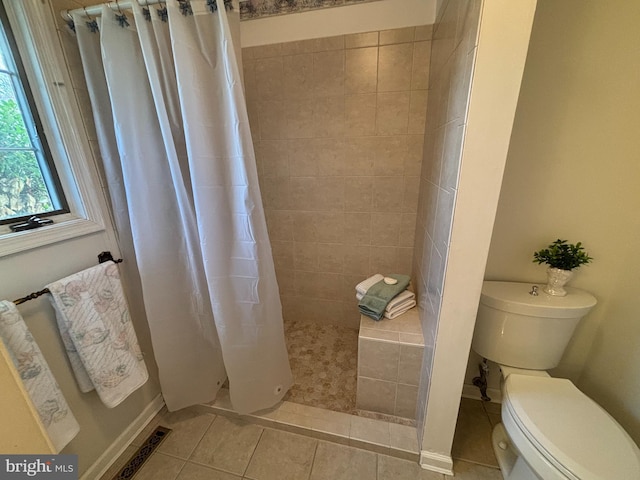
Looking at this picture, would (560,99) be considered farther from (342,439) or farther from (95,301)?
(95,301)

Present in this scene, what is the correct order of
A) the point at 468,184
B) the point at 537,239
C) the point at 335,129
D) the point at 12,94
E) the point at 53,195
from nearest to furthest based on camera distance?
the point at 468,184
the point at 12,94
the point at 53,195
the point at 537,239
the point at 335,129

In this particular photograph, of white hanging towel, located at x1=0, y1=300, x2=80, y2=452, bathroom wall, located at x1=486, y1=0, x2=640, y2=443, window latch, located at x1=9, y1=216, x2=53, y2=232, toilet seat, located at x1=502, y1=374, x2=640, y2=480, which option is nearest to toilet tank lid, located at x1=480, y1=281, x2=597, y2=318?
bathroom wall, located at x1=486, y1=0, x2=640, y2=443

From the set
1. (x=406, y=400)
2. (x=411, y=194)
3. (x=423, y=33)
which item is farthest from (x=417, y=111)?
(x=406, y=400)

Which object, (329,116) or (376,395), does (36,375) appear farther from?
(329,116)

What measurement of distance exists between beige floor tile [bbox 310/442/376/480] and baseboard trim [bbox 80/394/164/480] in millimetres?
947

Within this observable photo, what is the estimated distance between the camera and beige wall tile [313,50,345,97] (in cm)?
146

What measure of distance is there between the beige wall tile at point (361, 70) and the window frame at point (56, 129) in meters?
1.29

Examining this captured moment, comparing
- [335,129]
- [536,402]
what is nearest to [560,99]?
[335,129]

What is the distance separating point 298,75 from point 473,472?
7.47 feet

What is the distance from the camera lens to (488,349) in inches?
47.2

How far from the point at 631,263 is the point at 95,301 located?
7.22 feet

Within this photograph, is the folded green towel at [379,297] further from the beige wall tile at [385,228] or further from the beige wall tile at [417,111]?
the beige wall tile at [417,111]

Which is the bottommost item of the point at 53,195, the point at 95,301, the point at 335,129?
the point at 95,301

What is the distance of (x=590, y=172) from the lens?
1.04 m
